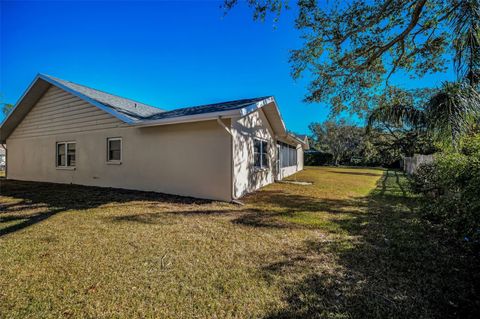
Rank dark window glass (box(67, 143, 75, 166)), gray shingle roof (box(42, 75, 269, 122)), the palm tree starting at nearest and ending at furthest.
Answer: the palm tree → gray shingle roof (box(42, 75, 269, 122)) → dark window glass (box(67, 143, 75, 166))

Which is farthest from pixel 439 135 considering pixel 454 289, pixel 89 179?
pixel 89 179

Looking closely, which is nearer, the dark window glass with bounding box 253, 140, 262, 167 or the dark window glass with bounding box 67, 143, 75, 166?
the dark window glass with bounding box 253, 140, 262, 167

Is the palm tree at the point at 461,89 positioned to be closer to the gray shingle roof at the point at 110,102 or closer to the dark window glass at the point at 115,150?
the gray shingle roof at the point at 110,102

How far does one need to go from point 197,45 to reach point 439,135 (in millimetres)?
11071

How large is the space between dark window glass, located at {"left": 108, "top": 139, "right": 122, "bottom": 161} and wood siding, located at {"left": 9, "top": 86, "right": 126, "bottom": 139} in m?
0.72

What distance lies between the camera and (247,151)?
8633mm

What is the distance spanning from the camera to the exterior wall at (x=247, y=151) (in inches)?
300

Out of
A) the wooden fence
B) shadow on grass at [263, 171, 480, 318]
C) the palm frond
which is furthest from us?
the wooden fence

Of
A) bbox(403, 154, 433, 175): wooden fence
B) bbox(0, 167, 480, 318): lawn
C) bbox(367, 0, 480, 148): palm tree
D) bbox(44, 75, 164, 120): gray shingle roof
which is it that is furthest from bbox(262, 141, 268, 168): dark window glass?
bbox(403, 154, 433, 175): wooden fence

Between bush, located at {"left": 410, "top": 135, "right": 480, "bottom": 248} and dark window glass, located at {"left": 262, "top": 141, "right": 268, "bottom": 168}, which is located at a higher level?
dark window glass, located at {"left": 262, "top": 141, "right": 268, "bottom": 168}

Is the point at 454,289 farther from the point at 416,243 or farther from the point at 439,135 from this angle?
the point at 439,135

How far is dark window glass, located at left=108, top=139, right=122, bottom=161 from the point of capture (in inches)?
381

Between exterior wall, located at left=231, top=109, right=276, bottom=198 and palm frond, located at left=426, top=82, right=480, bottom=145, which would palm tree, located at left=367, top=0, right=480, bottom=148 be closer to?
palm frond, located at left=426, top=82, right=480, bottom=145

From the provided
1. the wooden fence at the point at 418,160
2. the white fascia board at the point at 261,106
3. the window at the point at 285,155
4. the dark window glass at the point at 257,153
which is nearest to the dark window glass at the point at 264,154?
the dark window glass at the point at 257,153
